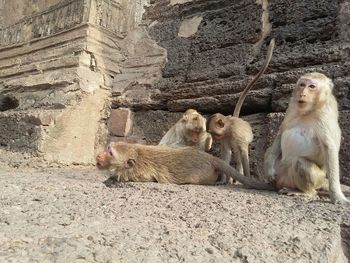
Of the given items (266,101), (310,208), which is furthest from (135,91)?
(310,208)

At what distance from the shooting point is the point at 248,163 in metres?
3.74

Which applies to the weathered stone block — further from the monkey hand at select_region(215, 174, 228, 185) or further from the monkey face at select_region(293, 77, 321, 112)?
the monkey face at select_region(293, 77, 321, 112)

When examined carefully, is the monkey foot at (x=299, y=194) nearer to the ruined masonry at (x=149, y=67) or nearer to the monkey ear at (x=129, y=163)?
the ruined masonry at (x=149, y=67)

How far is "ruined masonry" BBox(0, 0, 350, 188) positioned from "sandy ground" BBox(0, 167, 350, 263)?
4.63ft

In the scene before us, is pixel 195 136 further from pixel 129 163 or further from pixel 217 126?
pixel 129 163

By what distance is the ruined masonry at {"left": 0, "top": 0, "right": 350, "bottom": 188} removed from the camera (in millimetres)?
3957

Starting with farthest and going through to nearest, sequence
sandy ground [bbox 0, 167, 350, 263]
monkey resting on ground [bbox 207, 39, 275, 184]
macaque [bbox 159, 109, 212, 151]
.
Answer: macaque [bbox 159, 109, 212, 151] → monkey resting on ground [bbox 207, 39, 275, 184] → sandy ground [bbox 0, 167, 350, 263]

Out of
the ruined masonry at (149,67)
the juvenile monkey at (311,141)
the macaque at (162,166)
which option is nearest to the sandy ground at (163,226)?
the juvenile monkey at (311,141)

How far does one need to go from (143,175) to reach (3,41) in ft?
13.9

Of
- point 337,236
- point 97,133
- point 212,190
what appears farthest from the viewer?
point 97,133

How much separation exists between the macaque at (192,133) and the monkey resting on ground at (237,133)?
0.28 feet

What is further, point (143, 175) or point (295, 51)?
point (295, 51)

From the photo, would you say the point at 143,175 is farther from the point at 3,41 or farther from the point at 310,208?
the point at 3,41

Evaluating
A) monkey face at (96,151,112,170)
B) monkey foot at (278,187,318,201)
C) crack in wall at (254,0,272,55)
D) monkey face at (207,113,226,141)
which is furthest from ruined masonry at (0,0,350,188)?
monkey face at (96,151,112,170)
